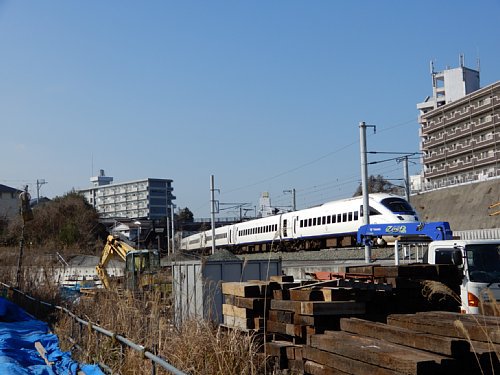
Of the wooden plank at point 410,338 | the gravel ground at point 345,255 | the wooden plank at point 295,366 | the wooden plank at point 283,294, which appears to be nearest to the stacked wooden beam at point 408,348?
the wooden plank at point 410,338

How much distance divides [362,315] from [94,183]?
6651 inches

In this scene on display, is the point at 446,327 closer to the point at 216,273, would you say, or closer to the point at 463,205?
the point at 216,273

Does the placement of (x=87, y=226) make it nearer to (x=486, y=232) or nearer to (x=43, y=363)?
(x=486, y=232)

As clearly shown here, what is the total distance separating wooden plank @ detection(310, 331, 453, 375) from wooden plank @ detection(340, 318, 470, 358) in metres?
0.09

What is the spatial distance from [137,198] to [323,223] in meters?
110

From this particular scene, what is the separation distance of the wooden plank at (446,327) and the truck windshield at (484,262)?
5.76 m

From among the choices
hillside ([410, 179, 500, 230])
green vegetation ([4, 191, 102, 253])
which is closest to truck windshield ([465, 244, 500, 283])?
green vegetation ([4, 191, 102, 253])

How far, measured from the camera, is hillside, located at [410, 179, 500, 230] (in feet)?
196

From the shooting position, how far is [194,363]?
22.4 feet

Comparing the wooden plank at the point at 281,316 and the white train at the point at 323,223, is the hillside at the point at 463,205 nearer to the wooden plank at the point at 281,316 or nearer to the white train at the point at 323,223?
the white train at the point at 323,223

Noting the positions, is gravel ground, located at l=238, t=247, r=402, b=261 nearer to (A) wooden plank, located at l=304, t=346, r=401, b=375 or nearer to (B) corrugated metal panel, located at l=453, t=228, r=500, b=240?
(B) corrugated metal panel, located at l=453, t=228, r=500, b=240

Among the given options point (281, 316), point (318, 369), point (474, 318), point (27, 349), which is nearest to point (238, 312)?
point (281, 316)

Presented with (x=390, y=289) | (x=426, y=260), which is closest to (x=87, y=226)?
(x=426, y=260)

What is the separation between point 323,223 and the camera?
123ft
